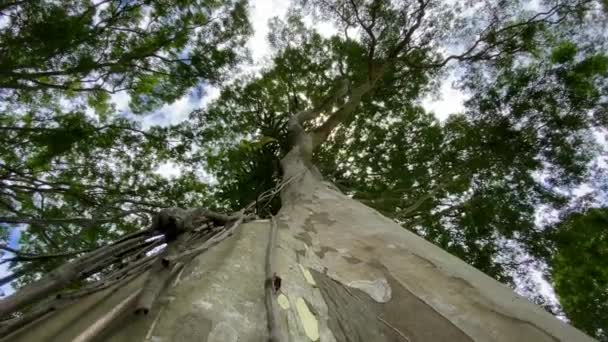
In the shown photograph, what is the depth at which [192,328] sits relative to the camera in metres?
0.83

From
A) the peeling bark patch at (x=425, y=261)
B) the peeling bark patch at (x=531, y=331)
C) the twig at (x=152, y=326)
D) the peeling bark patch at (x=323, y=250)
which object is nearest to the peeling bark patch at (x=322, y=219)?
the peeling bark patch at (x=323, y=250)

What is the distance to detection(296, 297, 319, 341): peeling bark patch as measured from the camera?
0.94 meters

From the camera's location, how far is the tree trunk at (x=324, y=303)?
836mm

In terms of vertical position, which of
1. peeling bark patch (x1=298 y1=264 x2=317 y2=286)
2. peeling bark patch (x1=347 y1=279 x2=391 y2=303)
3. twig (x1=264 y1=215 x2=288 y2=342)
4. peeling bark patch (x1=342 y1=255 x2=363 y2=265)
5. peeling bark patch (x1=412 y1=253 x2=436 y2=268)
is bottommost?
peeling bark patch (x1=412 y1=253 x2=436 y2=268)

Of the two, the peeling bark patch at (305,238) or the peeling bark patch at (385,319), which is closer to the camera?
the peeling bark patch at (385,319)

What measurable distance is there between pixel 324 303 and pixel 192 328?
0.39 metres

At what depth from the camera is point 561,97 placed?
5844mm

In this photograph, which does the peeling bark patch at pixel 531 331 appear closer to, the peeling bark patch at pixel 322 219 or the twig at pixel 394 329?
the twig at pixel 394 329

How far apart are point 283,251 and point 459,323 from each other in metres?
0.66

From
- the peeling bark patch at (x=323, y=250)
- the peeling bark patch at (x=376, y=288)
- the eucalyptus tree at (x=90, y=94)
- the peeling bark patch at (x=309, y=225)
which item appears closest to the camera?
the peeling bark patch at (x=376, y=288)

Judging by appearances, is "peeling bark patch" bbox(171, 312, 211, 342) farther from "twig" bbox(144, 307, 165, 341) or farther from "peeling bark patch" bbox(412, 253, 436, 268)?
"peeling bark patch" bbox(412, 253, 436, 268)

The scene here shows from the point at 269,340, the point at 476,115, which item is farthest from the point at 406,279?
the point at 476,115

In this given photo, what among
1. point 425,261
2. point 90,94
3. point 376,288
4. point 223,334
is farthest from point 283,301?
point 90,94

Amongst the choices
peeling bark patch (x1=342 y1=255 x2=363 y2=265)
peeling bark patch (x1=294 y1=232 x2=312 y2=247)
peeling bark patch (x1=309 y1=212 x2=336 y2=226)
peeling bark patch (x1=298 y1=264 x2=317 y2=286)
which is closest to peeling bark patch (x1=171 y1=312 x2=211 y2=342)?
peeling bark patch (x1=298 y1=264 x2=317 y2=286)
